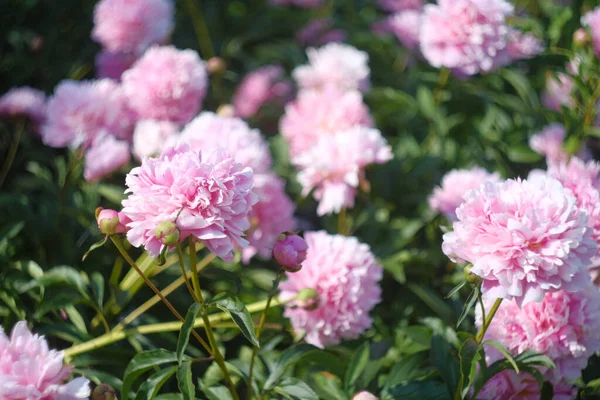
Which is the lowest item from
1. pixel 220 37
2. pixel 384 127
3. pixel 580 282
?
pixel 384 127

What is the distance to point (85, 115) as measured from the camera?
69.6 inches

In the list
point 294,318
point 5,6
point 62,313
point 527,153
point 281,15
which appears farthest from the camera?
point 281,15

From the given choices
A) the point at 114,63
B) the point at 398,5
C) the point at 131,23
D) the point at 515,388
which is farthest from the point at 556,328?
the point at 398,5

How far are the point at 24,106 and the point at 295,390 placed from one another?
130 centimetres

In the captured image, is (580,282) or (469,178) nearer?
(580,282)

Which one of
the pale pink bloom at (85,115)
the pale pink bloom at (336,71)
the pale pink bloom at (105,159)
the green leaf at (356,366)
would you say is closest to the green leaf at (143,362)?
the green leaf at (356,366)

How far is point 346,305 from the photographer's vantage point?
1360mm

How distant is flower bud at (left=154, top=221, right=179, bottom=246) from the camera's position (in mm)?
910

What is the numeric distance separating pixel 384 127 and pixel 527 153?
61 centimetres

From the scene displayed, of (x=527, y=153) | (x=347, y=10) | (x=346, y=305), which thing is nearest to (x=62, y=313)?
(x=346, y=305)

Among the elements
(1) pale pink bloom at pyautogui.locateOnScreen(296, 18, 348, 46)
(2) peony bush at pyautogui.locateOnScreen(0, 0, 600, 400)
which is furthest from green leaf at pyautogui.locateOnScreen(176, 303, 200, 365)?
(1) pale pink bloom at pyautogui.locateOnScreen(296, 18, 348, 46)

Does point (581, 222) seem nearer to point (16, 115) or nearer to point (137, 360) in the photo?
point (137, 360)

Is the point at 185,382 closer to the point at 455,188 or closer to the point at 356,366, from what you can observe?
the point at 356,366

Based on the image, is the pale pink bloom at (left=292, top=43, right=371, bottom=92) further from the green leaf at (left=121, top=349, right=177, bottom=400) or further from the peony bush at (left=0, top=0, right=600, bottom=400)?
the green leaf at (left=121, top=349, right=177, bottom=400)
